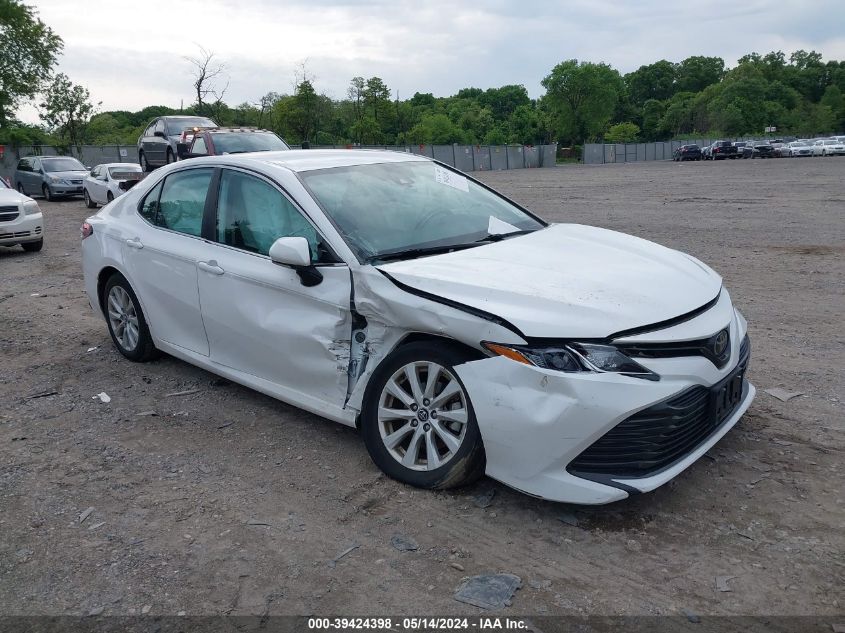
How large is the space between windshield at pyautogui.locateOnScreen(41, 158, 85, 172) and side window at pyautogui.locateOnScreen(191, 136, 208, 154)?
11.0 m

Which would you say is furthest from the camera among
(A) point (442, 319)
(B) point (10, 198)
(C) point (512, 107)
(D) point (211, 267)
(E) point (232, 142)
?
(C) point (512, 107)

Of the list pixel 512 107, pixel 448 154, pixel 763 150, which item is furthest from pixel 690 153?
pixel 512 107

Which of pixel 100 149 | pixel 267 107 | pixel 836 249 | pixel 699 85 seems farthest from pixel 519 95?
pixel 836 249

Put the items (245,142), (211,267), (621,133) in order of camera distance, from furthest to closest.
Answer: (621,133) → (245,142) → (211,267)

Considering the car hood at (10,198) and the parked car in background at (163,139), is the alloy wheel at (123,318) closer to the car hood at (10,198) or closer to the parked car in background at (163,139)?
the car hood at (10,198)

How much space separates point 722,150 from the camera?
63688 mm

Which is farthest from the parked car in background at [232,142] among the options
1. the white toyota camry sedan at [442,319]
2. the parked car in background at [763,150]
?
the parked car in background at [763,150]

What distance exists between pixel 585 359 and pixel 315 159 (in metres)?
2.48

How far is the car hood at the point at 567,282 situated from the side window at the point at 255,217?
2.33 feet

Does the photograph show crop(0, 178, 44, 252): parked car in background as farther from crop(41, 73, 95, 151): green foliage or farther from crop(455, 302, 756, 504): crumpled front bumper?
crop(41, 73, 95, 151): green foliage

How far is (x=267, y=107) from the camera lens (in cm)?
5269

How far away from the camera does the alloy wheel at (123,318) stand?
5727 mm

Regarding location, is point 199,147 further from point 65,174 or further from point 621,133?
point 621,133

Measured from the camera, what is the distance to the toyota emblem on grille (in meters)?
3.39
